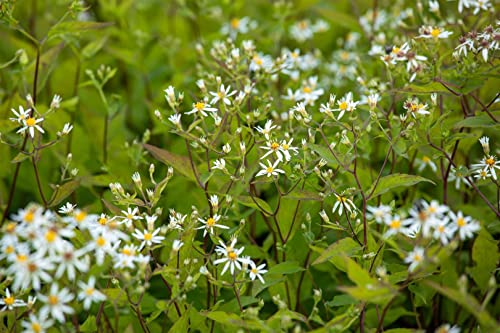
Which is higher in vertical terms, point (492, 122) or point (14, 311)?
point (492, 122)

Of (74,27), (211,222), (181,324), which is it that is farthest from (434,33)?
(74,27)

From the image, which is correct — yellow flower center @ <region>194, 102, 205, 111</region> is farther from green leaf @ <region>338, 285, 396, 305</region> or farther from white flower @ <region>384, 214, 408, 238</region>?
green leaf @ <region>338, 285, 396, 305</region>

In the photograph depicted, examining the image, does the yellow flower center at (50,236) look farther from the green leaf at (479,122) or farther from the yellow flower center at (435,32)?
the yellow flower center at (435,32)

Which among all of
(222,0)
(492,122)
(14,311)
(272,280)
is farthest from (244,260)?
(222,0)

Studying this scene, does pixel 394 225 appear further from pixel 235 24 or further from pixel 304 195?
pixel 235 24

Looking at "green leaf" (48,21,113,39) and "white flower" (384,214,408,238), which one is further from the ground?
"green leaf" (48,21,113,39)

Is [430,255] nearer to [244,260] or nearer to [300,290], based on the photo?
[244,260]

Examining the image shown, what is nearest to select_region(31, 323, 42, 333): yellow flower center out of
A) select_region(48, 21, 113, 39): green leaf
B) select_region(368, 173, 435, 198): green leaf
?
select_region(368, 173, 435, 198): green leaf
